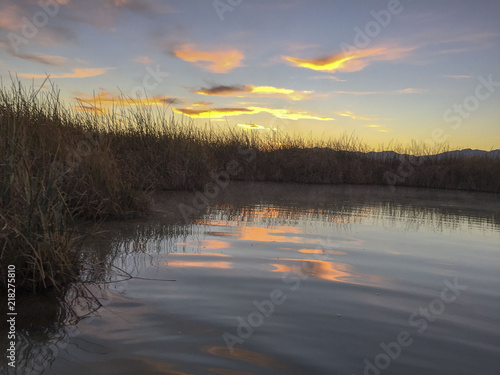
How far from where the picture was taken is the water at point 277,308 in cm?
168

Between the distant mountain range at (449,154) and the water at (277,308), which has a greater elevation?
the distant mountain range at (449,154)

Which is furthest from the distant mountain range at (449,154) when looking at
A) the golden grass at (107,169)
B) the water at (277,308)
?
the water at (277,308)

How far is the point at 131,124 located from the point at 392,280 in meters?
7.13

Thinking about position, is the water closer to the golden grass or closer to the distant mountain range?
the golden grass

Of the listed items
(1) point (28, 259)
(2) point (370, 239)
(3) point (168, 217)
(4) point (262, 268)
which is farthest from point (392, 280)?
(3) point (168, 217)

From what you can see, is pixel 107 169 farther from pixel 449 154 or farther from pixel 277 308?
pixel 449 154

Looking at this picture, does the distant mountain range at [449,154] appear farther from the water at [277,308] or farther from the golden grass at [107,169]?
the water at [277,308]

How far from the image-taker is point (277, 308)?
7.36 feet

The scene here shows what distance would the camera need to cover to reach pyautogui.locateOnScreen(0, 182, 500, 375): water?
1.68m

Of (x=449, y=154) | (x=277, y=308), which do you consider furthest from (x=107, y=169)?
(x=449, y=154)

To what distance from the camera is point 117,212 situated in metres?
4.75

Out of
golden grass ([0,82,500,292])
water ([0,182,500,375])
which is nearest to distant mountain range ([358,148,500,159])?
golden grass ([0,82,500,292])

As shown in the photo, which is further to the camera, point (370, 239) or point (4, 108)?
point (4, 108)

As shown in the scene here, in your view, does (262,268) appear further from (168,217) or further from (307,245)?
(168,217)
